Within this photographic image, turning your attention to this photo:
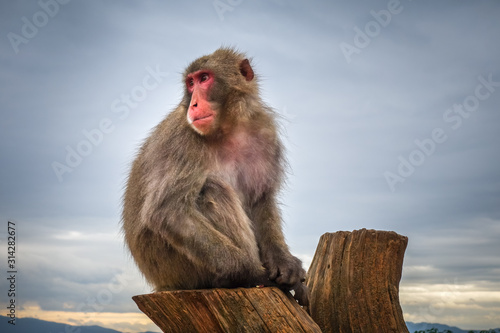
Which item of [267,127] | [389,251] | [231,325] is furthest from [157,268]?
[389,251]

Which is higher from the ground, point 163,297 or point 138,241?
point 138,241

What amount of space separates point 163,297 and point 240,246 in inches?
35.4

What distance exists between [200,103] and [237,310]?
7.18ft

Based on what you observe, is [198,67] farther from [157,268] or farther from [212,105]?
[157,268]

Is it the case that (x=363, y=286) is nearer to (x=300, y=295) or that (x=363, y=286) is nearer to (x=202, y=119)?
(x=300, y=295)

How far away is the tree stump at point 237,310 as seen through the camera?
4562mm

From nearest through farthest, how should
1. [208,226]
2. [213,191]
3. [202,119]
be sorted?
[208,226], [213,191], [202,119]

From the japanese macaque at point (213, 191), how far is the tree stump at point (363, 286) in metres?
0.74

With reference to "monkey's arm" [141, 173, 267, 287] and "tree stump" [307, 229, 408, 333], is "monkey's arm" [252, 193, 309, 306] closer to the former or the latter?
"monkey's arm" [141, 173, 267, 287]

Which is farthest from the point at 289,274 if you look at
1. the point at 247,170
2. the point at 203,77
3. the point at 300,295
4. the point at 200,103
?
the point at 203,77

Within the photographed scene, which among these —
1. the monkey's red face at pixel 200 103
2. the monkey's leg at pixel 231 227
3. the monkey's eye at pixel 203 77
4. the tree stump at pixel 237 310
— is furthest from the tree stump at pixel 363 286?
the monkey's eye at pixel 203 77

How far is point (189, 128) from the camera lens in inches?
211

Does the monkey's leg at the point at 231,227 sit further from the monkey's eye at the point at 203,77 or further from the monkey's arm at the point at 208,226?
the monkey's eye at the point at 203,77

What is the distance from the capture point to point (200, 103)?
5.34 metres
